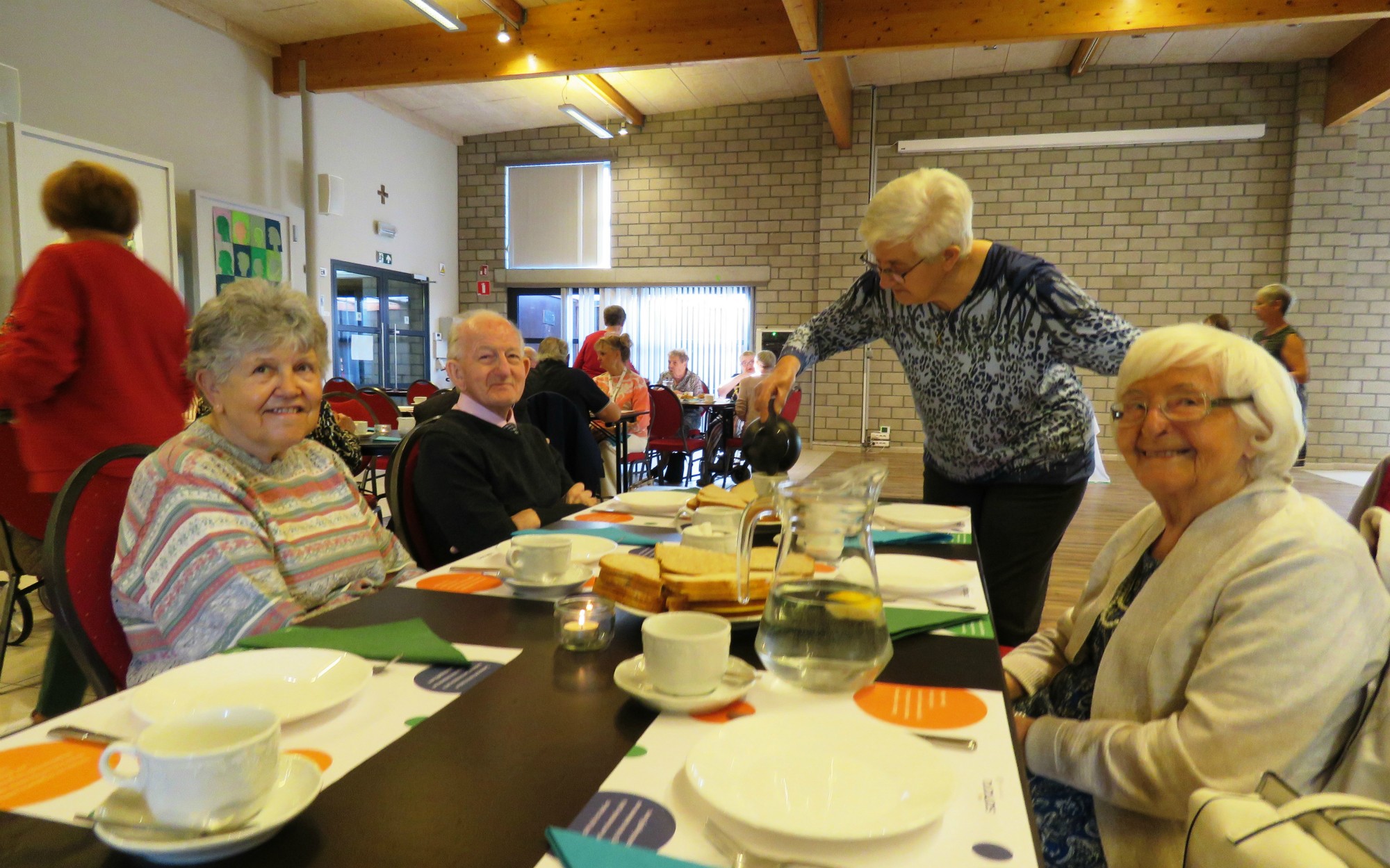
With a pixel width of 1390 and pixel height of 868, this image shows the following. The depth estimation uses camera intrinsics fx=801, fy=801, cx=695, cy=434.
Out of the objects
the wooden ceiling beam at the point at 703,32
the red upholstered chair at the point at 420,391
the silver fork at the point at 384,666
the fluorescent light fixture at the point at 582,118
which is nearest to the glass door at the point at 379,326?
the wooden ceiling beam at the point at 703,32

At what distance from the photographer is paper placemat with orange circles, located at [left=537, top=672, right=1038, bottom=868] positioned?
1.97ft

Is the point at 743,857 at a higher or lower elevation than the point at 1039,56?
lower

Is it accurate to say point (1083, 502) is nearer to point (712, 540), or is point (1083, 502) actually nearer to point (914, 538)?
point (914, 538)

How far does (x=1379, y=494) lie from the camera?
→ 126 centimetres

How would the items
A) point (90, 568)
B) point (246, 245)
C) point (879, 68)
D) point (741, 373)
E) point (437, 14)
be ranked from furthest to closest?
point (741, 373)
point (879, 68)
point (246, 245)
point (437, 14)
point (90, 568)

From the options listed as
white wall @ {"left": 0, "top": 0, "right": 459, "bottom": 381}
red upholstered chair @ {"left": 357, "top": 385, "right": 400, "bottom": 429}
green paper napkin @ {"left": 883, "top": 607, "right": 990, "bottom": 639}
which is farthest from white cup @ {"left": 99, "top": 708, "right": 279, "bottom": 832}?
white wall @ {"left": 0, "top": 0, "right": 459, "bottom": 381}

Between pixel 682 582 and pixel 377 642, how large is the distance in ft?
1.28

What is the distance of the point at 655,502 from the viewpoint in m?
2.06

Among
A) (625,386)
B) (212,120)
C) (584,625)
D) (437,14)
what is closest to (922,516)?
(584,625)

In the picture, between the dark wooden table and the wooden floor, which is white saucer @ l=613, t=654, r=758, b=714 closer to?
the dark wooden table

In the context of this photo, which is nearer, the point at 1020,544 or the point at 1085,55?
the point at 1020,544

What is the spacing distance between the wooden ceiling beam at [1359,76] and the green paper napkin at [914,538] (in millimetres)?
8618

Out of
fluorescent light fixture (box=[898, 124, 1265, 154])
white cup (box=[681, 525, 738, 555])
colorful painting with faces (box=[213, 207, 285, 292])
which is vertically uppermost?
fluorescent light fixture (box=[898, 124, 1265, 154])

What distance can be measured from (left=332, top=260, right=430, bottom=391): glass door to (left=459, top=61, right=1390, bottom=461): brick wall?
316cm
